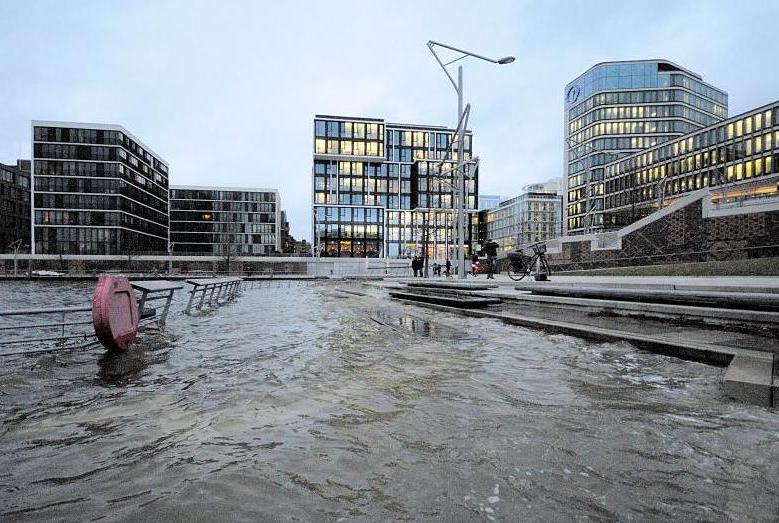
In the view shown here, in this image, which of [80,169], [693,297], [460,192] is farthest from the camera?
[80,169]

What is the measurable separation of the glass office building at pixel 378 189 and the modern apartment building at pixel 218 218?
84.2ft

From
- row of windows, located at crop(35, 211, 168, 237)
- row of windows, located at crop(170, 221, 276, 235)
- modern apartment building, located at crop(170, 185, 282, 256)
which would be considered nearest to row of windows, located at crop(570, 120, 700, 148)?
modern apartment building, located at crop(170, 185, 282, 256)

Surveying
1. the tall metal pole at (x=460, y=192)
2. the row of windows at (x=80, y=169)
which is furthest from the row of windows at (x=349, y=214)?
the tall metal pole at (x=460, y=192)

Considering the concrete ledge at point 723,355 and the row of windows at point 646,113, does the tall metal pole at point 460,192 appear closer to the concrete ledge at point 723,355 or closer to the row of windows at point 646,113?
the concrete ledge at point 723,355

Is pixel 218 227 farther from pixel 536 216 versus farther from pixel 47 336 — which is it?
pixel 47 336

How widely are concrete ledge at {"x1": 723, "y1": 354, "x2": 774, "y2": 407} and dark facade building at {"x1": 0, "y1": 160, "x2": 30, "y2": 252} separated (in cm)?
11839

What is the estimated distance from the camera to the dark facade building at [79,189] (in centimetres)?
8338

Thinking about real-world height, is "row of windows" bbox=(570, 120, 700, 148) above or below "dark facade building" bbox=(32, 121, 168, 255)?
above

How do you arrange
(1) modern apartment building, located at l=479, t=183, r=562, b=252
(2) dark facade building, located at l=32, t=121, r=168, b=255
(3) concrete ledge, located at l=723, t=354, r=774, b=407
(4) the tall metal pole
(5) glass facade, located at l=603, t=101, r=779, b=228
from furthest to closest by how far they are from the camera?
(1) modern apartment building, located at l=479, t=183, r=562, b=252 → (2) dark facade building, located at l=32, t=121, r=168, b=255 → (5) glass facade, located at l=603, t=101, r=779, b=228 → (4) the tall metal pole → (3) concrete ledge, located at l=723, t=354, r=774, b=407

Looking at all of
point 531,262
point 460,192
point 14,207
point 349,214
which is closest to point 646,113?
point 349,214

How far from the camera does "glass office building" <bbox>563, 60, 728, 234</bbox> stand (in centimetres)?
Answer: 9275

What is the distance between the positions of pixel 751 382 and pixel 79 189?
341ft

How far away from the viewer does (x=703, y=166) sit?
72000 mm

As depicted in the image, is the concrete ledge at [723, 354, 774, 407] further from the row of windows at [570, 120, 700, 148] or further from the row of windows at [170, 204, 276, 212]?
the row of windows at [170, 204, 276, 212]
